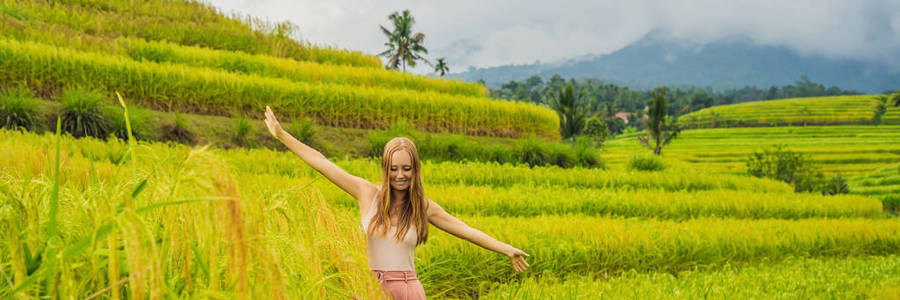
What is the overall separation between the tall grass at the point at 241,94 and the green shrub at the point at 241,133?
968mm

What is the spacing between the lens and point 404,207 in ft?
6.57

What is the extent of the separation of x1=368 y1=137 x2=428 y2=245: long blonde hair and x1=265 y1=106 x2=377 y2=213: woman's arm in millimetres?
107

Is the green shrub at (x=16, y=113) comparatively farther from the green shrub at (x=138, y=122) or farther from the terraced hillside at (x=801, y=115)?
the terraced hillside at (x=801, y=115)

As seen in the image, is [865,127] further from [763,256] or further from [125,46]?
[125,46]

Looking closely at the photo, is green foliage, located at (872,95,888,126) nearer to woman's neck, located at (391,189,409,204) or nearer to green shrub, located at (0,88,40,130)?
woman's neck, located at (391,189,409,204)

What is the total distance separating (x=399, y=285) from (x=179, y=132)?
6869mm

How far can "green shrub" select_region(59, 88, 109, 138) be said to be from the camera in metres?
6.60

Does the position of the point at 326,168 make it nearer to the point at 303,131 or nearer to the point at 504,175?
the point at 504,175

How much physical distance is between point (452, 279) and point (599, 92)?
280 ft

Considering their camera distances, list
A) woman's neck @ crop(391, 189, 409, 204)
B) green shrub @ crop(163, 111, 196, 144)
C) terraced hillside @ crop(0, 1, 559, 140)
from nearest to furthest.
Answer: woman's neck @ crop(391, 189, 409, 204)
green shrub @ crop(163, 111, 196, 144)
terraced hillside @ crop(0, 1, 559, 140)

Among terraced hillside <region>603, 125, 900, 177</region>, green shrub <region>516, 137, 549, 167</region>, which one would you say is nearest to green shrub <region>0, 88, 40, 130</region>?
green shrub <region>516, 137, 549, 167</region>

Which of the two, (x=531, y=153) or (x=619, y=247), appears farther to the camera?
(x=531, y=153)

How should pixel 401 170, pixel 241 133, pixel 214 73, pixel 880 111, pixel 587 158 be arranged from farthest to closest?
pixel 880 111 → pixel 587 158 → pixel 214 73 → pixel 241 133 → pixel 401 170

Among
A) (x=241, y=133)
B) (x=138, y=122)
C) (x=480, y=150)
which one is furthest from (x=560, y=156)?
(x=138, y=122)
